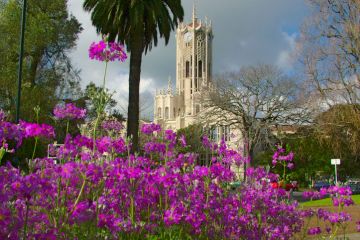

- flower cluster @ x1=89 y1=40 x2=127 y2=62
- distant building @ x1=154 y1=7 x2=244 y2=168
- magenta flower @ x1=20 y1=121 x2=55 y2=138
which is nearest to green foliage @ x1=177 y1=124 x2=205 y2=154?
flower cluster @ x1=89 y1=40 x2=127 y2=62

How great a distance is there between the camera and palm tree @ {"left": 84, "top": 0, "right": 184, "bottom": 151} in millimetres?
15852

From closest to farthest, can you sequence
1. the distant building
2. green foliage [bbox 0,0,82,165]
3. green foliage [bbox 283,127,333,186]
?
1. green foliage [bbox 0,0,82,165]
2. green foliage [bbox 283,127,333,186]
3. the distant building

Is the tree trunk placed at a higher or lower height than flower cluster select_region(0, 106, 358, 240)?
higher

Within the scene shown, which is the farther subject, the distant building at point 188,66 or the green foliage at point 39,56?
the distant building at point 188,66

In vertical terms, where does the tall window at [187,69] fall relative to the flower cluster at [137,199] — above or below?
above

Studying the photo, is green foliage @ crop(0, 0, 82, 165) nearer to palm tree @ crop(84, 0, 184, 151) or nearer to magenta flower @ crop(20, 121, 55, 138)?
palm tree @ crop(84, 0, 184, 151)

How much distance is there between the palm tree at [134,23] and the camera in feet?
52.0

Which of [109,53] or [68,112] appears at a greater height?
[109,53]

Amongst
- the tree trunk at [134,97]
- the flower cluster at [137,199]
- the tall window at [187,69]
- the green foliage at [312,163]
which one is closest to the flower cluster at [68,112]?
the flower cluster at [137,199]

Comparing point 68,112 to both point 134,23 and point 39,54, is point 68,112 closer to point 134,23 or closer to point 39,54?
point 134,23

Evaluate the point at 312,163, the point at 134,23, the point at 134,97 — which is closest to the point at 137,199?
the point at 134,97

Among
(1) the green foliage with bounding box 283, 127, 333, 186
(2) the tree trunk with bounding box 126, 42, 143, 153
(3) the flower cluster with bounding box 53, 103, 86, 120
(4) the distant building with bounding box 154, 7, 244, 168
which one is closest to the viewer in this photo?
(3) the flower cluster with bounding box 53, 103, 86, 120

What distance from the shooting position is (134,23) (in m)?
16.4

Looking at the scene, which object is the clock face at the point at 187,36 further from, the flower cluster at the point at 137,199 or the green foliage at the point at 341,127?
the flower cluster at the point at 137,199
